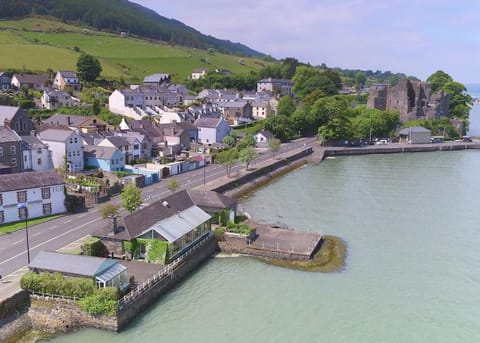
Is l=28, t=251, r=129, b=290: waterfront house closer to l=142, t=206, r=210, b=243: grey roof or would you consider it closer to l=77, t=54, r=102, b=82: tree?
l=142, t=206, r=210, b=243: grey roof

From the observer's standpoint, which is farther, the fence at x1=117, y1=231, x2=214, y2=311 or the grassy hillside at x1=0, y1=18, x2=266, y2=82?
the grassy hillside at x1=0, y1=18, x2=266, y2=82

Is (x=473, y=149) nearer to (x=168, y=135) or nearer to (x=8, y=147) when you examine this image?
(x=168, y=135)

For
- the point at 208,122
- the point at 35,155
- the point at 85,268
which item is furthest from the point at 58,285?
the point at 208,122

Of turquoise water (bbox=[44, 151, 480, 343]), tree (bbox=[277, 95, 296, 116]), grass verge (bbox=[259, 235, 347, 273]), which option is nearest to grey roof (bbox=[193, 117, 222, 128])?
tree (bbox=[277, 95, 296, 116])

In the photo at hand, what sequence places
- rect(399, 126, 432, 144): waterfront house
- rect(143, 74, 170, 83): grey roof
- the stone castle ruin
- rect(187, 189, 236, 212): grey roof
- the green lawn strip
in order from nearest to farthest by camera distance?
1. the green lawn strip
2. rect(187, 189, 236, 212): grey roof
3. rect(399, 126, 432, 144): waterfront house
4. the stone castle ruin
5. rect(143, 74, 170, 83): grey roof

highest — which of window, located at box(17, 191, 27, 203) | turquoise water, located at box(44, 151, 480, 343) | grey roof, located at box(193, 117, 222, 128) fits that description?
grey roof, located at box(193, 117, 222, 128)

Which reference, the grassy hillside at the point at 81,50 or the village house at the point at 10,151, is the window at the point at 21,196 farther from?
the grassy hillside at the point at 81,50

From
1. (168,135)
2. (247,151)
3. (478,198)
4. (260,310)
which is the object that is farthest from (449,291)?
(168,135)
